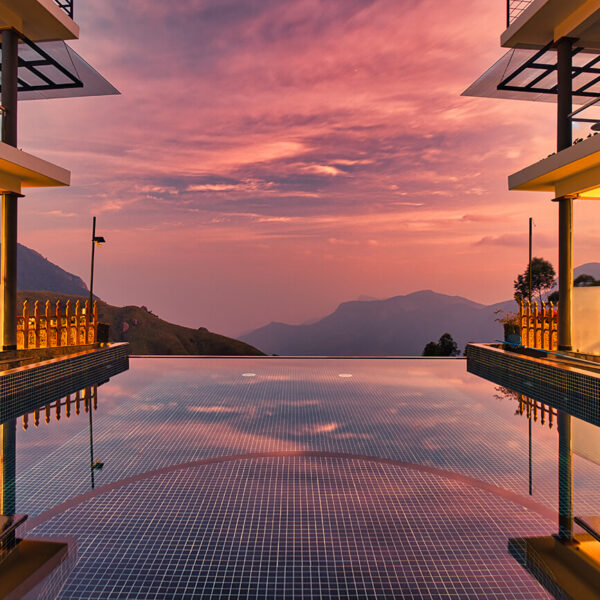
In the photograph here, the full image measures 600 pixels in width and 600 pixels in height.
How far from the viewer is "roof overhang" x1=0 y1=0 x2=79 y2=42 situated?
25.8ft

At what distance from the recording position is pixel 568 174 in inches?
340

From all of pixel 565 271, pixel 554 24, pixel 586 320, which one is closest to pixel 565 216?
pixel 565 271

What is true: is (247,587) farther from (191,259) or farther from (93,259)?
(191,259)

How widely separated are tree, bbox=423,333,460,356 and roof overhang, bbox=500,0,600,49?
444 inches

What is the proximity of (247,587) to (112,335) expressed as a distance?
40.0 m

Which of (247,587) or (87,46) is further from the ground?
(87,46)

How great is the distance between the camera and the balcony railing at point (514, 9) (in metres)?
9.23

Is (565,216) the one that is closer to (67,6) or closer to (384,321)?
(67,6)

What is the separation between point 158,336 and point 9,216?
32.6m

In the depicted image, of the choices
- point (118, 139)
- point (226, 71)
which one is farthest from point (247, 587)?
point (118, 139)

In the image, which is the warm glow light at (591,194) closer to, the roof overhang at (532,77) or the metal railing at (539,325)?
the metal railing at (539,325)

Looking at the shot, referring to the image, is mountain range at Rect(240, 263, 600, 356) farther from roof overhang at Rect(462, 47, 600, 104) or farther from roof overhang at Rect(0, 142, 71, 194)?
roof overhang at Rect(0, 142, 71, 194)

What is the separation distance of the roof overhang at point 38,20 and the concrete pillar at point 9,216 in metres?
0.26

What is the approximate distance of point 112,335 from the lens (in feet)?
129
